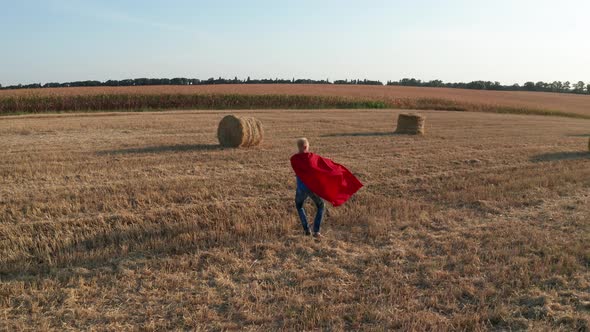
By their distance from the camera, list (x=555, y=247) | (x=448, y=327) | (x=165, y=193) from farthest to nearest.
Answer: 1. (x=165, y=193)
2. (x=555, y=247)
3. (x=448, y=327)

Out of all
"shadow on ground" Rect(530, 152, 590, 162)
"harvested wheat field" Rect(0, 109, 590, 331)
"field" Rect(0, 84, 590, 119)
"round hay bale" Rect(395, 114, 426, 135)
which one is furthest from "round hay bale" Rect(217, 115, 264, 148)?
"field" Rect(0, 84, 590, 119)

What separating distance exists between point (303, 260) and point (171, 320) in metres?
1.93

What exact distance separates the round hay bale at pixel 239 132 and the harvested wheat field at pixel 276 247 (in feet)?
4.55

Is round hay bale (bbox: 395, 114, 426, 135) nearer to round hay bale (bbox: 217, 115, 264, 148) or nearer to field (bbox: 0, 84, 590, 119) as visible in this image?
round hay bale (bbox: 217, 115, 264, 148)

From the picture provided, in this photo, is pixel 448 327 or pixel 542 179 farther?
pixel 542 179

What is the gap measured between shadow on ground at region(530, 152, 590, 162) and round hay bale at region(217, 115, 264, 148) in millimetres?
8278

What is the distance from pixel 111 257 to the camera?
542 centimetres

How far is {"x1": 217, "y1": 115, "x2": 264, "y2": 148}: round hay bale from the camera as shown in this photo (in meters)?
13.0

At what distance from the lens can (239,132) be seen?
1295 cm

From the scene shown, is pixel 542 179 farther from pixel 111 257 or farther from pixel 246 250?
pixel 111 257

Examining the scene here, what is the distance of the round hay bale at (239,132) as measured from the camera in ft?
42.6

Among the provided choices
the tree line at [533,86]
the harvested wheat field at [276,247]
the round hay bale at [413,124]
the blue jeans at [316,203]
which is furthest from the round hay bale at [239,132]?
the tree line at [533,86]

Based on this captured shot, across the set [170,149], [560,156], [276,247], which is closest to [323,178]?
[276,247]

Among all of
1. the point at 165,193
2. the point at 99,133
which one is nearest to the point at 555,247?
the point at 165,193
